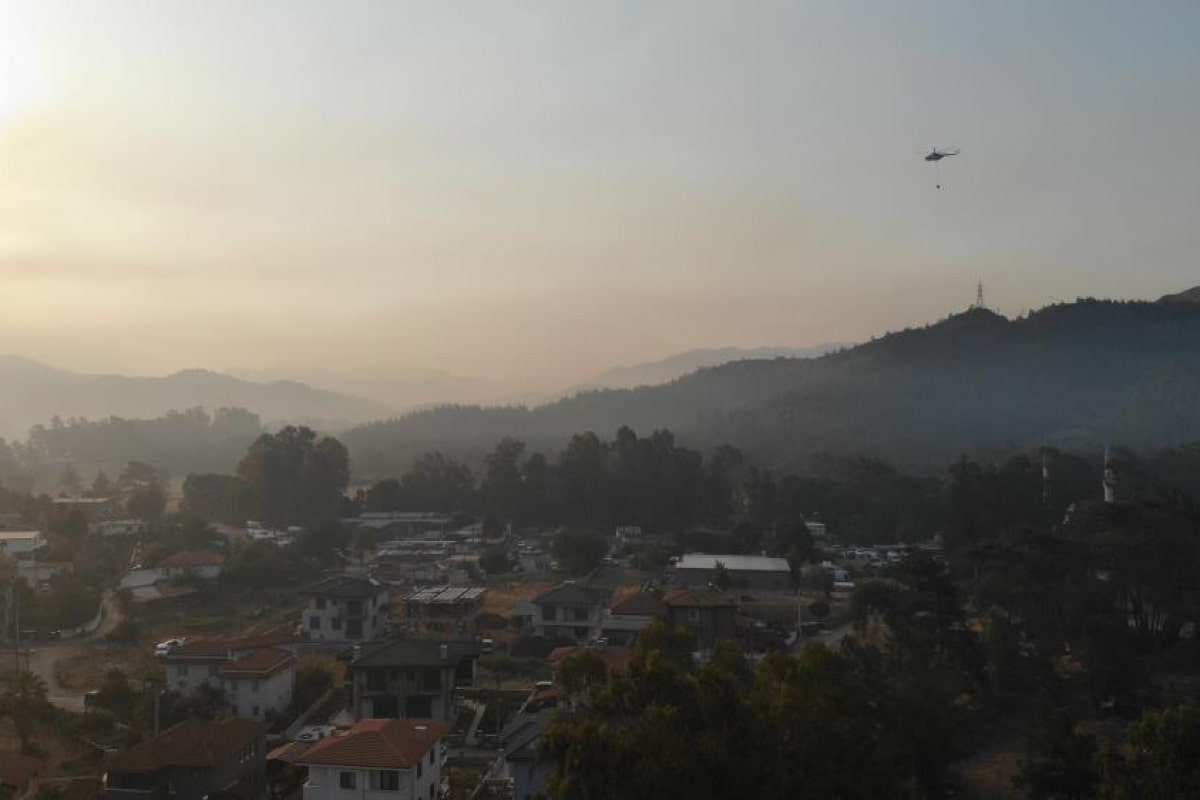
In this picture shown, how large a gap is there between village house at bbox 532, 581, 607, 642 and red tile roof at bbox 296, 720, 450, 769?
40.3 feet

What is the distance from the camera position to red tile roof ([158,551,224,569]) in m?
34.9

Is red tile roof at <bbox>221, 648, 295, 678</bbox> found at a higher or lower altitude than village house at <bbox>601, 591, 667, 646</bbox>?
higher

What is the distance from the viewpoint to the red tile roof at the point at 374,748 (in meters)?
14.0

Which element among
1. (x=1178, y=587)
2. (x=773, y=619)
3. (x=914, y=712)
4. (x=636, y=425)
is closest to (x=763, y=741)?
(x=914, y=712)

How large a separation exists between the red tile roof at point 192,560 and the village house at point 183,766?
20.4 meters

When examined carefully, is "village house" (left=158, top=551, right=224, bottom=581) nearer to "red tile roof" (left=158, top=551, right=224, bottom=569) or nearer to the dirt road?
"red tile roof" (left=158, top=551, right=224, bottom=569)

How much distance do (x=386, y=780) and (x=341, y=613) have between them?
14.3 meters

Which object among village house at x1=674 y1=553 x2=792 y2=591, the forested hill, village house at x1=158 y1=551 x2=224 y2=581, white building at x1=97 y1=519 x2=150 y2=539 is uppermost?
the forested hill

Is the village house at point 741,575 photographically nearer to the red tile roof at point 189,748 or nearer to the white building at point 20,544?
the red tile roof at point 189,748

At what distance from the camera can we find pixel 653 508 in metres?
47.0

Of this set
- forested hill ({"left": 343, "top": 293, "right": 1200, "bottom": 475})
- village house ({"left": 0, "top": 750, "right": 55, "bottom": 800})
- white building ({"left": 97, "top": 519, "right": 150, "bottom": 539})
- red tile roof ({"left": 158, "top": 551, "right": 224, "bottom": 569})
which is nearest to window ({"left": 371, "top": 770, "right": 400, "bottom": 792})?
village house ({"left": 0, "top": 750, "right": 55, "bottom": 800})

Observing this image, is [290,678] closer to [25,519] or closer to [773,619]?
[773,619]

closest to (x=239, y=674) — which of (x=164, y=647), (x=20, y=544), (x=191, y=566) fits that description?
(x=164, y=647)

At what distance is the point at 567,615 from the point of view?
27.4m
